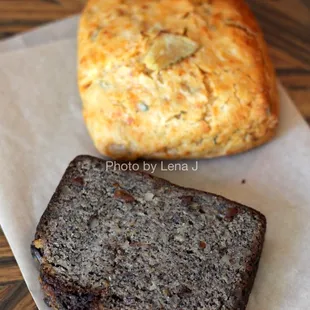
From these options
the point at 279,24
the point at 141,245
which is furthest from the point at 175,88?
the point at 279,24

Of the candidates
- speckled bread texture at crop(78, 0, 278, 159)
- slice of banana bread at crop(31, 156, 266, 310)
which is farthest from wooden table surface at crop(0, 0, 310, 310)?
slice of banana bread at crop(31, 156, 266, 310)

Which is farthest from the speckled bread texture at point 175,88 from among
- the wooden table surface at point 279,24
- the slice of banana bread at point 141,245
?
the wooden table surface at point 279,24

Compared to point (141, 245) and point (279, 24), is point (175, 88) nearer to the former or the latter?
point (141, 245)

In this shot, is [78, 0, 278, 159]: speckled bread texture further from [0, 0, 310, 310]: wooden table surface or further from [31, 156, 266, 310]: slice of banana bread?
[0, 0, 310, 310]: wooden table surface

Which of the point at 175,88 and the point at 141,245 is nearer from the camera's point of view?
the point at 141,245

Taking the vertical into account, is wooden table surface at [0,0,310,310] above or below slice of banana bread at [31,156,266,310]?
above

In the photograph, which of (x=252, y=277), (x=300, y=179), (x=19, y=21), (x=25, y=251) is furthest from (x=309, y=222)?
(x=19, y=21)
